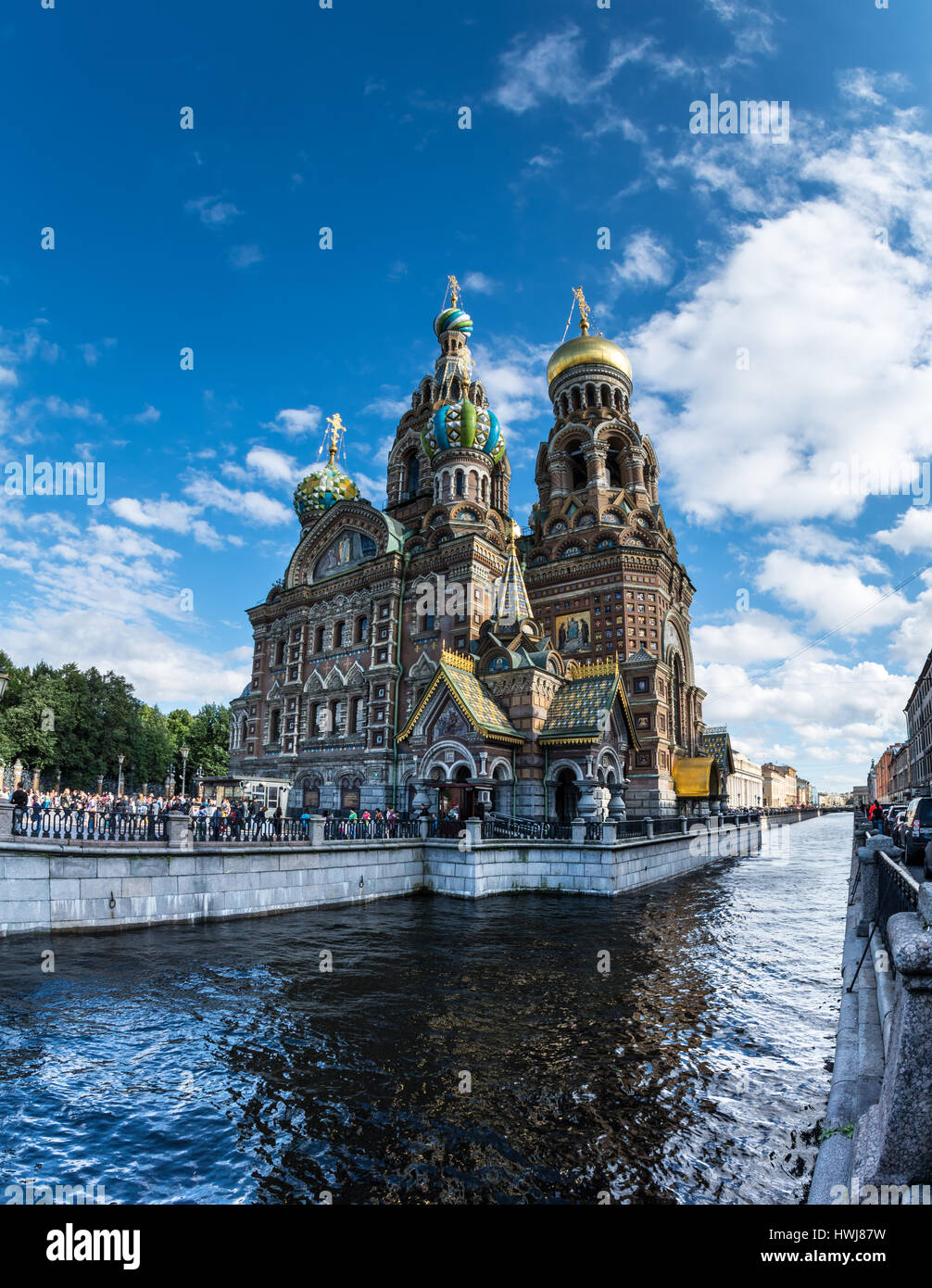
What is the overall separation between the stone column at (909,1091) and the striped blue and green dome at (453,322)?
4754 cm

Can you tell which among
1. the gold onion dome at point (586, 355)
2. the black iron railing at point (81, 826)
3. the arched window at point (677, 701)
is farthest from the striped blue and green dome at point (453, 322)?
the black iron railing at point (81, 826)

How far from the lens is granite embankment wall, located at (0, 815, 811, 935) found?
13.0 meters

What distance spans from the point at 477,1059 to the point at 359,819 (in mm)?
13139

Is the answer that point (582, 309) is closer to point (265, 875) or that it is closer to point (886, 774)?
point (265, 875)

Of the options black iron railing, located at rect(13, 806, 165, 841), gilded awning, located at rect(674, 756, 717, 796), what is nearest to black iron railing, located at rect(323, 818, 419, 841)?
black iron railing, located at rect(13, 806, 165, 841)

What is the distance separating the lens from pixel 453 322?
149 ft

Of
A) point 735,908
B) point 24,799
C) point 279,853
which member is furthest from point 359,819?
point 735,908

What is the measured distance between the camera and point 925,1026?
394 centimetres

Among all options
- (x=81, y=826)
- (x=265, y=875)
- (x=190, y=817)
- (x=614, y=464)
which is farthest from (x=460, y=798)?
(x=614, y=464)

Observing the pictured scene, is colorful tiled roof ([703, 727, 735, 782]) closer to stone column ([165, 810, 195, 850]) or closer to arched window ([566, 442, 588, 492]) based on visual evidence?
arched window ([566, 442, 588, 492])

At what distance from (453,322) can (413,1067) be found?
46.1 meters
